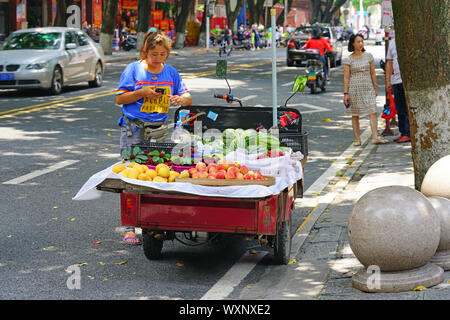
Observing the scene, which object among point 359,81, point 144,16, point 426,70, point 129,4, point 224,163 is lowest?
point 224,163

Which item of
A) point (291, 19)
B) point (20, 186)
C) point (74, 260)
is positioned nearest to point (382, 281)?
point (74, 260)

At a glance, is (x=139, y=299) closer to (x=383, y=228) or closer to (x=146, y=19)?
(x=383, y=228)

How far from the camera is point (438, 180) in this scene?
7.20 meters

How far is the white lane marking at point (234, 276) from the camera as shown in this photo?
6.23m

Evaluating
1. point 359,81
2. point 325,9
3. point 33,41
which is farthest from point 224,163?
point 325,9

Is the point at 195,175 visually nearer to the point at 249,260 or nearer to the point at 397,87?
the point at 249,260

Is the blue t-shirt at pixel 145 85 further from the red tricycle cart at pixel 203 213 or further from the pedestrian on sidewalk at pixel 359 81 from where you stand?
the pedestrian on sidewalk at pixel 359 81

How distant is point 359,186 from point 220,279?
4.21 m

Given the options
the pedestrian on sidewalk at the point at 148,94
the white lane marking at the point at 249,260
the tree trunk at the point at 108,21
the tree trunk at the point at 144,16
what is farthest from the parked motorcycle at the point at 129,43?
the pedestrian on sidewalk at the point at 148,94

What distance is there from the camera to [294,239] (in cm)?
798

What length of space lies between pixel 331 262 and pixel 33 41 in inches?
648

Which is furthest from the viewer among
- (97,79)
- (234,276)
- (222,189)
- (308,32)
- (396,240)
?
(308,32)

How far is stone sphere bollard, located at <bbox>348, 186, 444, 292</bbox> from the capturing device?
587 centimetres

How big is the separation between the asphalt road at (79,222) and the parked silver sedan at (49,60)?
6.69ft
